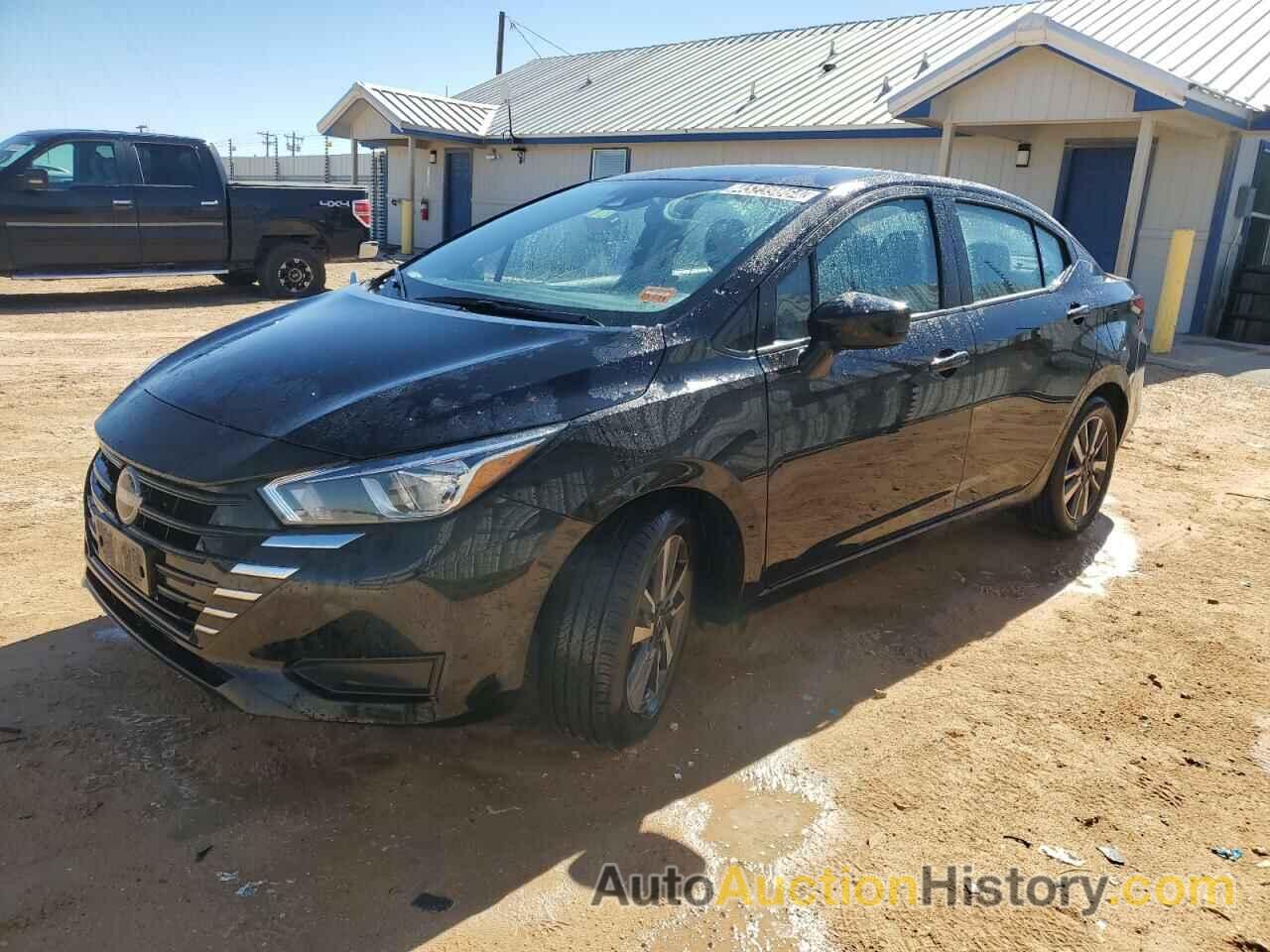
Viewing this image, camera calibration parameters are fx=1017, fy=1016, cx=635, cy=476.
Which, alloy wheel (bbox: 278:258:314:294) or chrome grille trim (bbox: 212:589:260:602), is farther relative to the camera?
alloy wheel (bbox: 278:258:314:294)

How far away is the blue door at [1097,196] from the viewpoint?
14.1 metres

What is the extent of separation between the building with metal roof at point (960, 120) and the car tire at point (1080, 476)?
8.00 meters

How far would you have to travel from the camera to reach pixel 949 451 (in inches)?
157

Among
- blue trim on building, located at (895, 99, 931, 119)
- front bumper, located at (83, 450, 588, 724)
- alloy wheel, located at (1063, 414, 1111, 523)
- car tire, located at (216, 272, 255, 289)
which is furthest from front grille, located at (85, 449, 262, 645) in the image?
blue trim on building, located at (895, 99, 931, 119)

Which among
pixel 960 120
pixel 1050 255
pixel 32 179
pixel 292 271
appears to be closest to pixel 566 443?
pixel 1050 255

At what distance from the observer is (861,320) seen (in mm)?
3146

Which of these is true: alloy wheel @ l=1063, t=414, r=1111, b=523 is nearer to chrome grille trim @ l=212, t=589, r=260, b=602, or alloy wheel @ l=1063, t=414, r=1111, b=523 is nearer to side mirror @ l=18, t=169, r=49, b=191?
chrome grille trim @ l=212, t=589, r=260, b=602

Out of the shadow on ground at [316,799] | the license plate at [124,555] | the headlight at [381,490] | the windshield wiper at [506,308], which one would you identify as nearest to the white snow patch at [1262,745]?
the shadow on ground at [316,799]

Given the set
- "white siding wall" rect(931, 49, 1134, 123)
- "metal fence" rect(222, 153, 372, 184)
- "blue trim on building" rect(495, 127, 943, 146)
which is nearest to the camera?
"white siding wall" rect(931, 49, 1134, 123)

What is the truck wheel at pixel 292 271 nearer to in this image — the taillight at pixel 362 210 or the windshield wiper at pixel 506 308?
the taillight at pixel 362 210

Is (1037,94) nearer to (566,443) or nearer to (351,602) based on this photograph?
(566,443)

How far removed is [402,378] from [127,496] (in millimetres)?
816

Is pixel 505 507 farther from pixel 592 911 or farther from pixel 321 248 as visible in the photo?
pixel 321 248

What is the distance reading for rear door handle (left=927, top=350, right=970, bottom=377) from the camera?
12.5 ft
